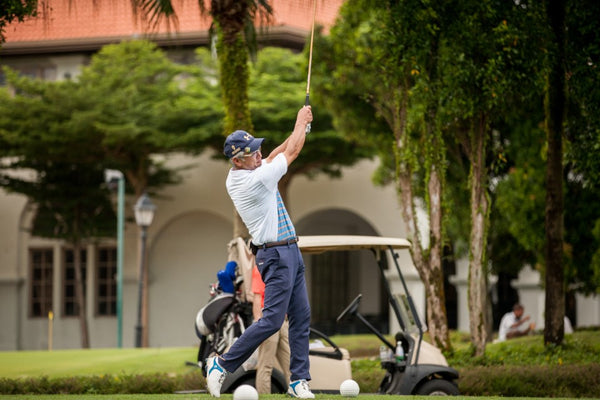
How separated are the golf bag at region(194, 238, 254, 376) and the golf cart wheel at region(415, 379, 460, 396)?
1.65 m

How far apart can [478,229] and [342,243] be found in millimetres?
4015

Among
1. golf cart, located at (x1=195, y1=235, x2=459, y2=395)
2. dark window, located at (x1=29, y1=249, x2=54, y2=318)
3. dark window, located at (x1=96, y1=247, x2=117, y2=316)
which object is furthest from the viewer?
dark window, located at (x1=29, y1=249, x2=54, y2=318)

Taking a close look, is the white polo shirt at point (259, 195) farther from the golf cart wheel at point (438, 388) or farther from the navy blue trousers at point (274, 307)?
the golf cart wheel at point (438, 388)

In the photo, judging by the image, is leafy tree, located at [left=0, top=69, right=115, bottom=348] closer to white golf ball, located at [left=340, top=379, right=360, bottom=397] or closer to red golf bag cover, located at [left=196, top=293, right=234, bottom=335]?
red golf bag cover, located at [left=196, top=293, right=234, bottom=335]

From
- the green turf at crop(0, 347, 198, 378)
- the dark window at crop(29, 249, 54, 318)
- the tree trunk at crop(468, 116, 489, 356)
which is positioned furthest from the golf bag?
the dark window at crop(29, 249, 54, 318)

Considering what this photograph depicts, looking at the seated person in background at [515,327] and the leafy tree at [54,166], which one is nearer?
the seated person in background at [515,327]

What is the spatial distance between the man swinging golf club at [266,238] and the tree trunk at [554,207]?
21.7 ft

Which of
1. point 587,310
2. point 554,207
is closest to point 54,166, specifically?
point 587,310

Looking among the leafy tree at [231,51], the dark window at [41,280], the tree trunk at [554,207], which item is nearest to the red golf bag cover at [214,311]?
the leafy tree at [231,51]

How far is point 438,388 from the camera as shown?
8.30 m

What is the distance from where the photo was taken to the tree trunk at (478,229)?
1188 centimetres

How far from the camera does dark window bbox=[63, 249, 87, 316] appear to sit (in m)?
26.0

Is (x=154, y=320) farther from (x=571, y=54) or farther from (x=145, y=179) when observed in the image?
(x=571, y=54)

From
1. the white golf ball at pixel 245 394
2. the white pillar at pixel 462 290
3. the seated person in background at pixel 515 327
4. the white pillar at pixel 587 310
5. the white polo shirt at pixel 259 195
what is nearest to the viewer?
the white golf ball at pixel 245 394
